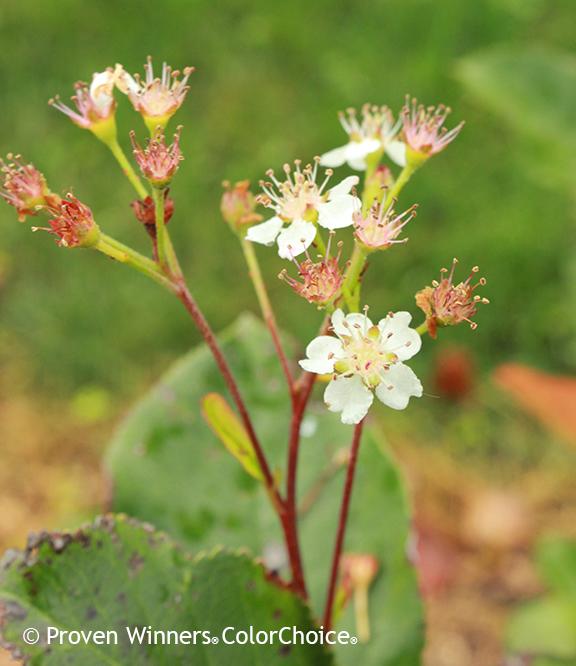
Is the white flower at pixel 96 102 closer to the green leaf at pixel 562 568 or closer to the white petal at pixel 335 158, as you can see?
the white petal at pixel 335 158

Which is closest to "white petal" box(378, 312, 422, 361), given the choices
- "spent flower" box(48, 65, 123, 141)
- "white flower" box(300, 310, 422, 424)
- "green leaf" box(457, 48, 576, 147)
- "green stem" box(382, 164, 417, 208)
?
"white flower" box(300, 310, 422, 424)

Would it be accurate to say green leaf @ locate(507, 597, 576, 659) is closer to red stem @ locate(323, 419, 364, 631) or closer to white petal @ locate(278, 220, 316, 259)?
red stem @ locate(323, 419, 364, 631)

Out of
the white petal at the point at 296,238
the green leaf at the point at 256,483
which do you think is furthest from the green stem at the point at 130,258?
the green leaf at the point at 256,483

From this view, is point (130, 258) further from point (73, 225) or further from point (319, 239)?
point (319, 239)

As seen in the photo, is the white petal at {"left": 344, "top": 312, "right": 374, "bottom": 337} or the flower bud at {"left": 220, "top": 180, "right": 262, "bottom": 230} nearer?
the white petal at {"left": 344, "top": 312, "right": 374, "bottom": 337}

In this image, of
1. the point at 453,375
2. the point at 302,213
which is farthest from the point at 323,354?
the point at 453,375
